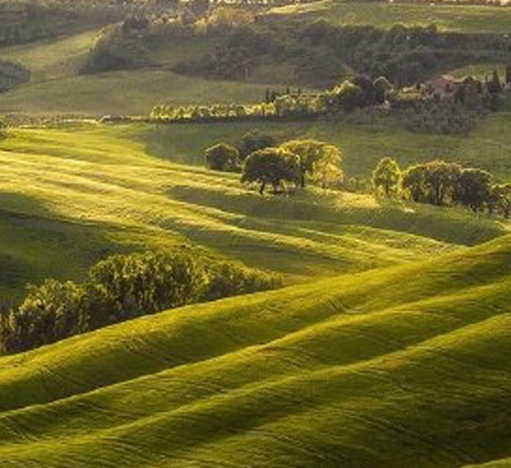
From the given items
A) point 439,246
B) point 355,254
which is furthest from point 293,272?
point 439,246

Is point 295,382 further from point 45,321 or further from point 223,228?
point 223,228

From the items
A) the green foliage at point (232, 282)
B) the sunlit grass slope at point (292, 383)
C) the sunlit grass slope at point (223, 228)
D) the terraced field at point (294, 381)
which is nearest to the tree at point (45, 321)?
the green foliage at point (232, 282)

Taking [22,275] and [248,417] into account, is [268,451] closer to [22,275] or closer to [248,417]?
[248,417]

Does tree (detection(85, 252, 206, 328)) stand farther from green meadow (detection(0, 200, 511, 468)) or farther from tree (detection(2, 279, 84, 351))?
green meadow (detection(0, 200, 511, 468))

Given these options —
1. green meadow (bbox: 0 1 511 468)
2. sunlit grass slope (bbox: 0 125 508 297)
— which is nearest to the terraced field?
green meadow (bbox: 0 1 511 468)

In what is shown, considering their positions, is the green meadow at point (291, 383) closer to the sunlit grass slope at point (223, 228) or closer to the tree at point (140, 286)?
the tree at point (140, 286)

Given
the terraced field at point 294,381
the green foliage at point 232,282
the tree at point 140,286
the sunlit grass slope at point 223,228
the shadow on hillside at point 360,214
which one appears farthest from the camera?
the shadow on hillside at point 360,214

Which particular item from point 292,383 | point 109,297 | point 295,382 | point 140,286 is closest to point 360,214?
point 140,286
